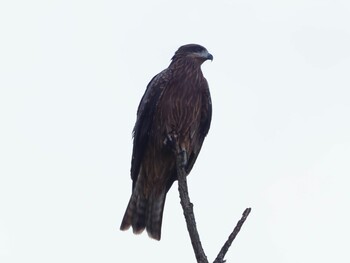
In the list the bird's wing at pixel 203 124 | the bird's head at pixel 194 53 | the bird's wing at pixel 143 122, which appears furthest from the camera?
the bird's head at pixel 194 53

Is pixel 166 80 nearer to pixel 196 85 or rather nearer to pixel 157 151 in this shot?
pixel 196 85

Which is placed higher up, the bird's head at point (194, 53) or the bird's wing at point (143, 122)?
the bird's head at point (194, 53)

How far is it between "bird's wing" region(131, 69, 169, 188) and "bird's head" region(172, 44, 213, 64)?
711 millimetres

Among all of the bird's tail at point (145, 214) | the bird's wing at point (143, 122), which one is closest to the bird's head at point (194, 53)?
the bird's wing at point (143, 122)

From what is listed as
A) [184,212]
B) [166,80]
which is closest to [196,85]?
[166,80]

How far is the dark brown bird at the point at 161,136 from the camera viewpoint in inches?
302

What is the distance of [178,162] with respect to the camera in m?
5.63

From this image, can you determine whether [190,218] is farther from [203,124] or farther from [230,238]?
[203,124]

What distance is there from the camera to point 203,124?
8039mm

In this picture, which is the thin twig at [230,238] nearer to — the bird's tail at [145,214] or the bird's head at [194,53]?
Result: the bird's tail at [145,214]

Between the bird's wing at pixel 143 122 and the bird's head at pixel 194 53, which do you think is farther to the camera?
the bird's head at pixel 194 53

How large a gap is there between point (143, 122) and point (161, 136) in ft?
0.98

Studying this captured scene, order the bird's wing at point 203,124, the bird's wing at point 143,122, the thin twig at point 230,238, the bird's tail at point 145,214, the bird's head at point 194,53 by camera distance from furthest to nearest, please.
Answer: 1. the bird's head at point 194,53
2. the bird's wing at point 203,124
3. the bird's wing at point 143,122
4. the bird's tail at point 145,214
5. the thin twig at point 230,238

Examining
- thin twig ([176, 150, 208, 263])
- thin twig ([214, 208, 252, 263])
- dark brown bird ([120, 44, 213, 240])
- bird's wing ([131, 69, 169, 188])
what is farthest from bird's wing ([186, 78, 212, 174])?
thin twig ([214, 208, 252, 263])
